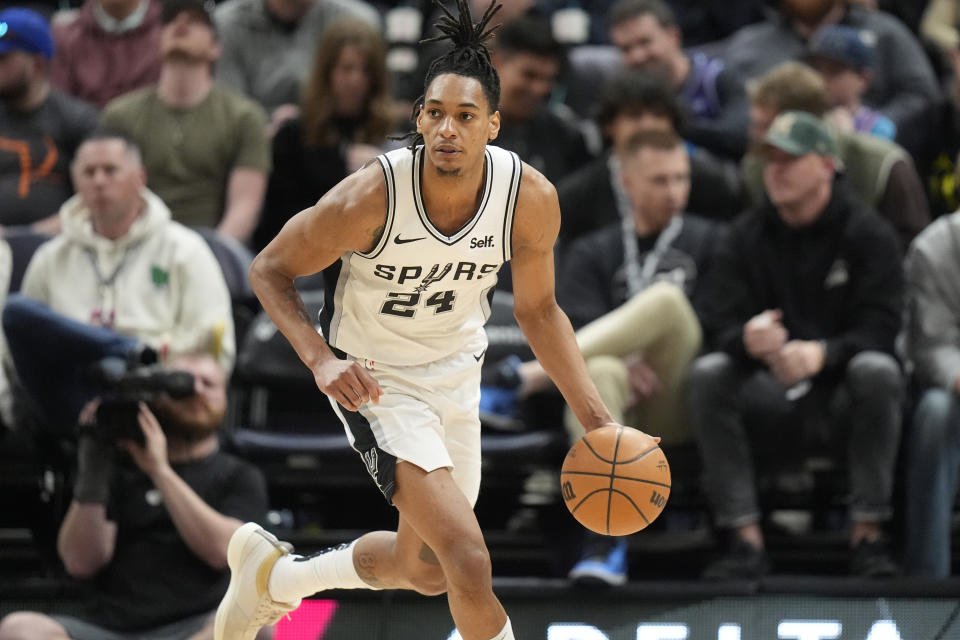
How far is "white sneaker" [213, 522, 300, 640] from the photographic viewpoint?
4.75m

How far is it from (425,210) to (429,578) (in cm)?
117

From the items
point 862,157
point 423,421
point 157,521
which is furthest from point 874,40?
point 157,521

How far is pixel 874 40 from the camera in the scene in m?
7.85

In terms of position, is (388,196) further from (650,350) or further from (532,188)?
(650,350)

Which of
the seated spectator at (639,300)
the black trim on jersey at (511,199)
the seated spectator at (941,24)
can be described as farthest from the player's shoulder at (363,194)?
the seated spectator at (941,24)

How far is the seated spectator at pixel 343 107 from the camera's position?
277 inches

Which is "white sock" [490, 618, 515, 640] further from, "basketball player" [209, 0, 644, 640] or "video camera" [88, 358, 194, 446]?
"video camera" [88, 358, 194, 446]

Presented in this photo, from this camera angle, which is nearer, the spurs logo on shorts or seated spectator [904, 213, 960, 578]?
the spurs logo on shorts

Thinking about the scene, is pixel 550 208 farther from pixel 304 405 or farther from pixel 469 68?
pixel 304 405

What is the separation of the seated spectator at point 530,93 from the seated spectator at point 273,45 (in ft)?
4.13

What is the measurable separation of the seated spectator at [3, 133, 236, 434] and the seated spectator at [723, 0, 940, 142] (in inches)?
138

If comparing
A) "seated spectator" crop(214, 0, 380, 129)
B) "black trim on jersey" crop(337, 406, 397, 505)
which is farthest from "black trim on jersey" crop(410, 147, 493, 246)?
"seated spectator" crop(214, 0, 380, 129)

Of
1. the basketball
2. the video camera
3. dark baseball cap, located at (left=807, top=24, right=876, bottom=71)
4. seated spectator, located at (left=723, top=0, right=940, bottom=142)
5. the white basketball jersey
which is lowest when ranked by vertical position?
the basketball

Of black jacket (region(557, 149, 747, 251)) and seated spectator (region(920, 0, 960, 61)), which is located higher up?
seated spectator (region(920, 0, 960, 61))
